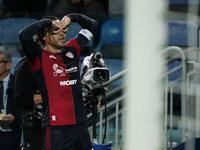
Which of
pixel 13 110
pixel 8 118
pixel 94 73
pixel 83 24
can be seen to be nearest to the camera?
pixel 83 24

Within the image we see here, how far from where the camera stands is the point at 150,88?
2.90 feet

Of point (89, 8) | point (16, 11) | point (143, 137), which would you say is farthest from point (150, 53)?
point (16, 11)

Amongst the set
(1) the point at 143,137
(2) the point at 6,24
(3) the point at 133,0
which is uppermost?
(2) the point at 6,24

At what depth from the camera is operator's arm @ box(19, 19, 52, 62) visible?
2.48m

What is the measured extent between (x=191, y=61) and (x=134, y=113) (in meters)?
2.55

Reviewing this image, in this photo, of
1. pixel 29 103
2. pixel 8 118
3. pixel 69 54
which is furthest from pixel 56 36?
pixel 8 118

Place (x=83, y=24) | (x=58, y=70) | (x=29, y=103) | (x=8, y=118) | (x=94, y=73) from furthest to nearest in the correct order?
(x=8, y=118)
(x=94, y=73)
(x=83, y=24)
(x=29, y=103)
(x=58, y=70)

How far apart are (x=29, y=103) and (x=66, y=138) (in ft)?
1.36

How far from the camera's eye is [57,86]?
8.44 feet

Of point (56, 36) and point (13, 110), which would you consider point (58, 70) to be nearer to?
point (56, 36)

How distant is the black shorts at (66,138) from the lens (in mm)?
2486

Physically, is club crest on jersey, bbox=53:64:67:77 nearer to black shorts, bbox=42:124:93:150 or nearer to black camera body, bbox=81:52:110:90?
black shorts, bbox=42:124:93:150

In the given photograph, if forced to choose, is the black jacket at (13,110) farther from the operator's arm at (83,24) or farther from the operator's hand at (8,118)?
the operator's arm at (83,24)

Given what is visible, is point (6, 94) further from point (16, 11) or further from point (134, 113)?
point (134, 113)
